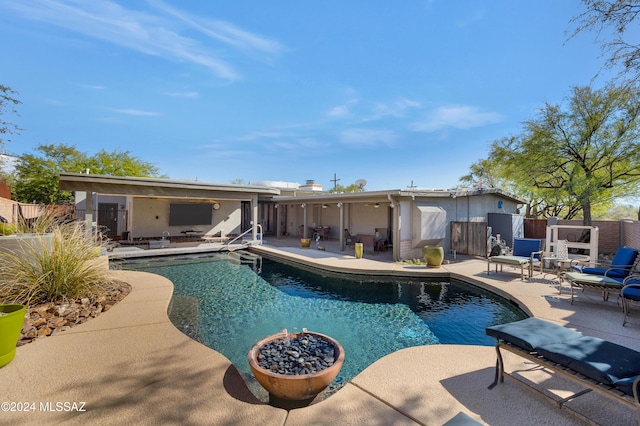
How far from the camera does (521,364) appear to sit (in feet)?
10.2

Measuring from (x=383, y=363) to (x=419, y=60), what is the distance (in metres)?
12.5

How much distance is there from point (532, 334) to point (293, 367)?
2.34m

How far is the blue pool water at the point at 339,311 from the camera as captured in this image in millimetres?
4496

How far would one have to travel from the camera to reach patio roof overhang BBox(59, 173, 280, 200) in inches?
367

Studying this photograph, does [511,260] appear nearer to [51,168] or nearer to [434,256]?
[434,256]

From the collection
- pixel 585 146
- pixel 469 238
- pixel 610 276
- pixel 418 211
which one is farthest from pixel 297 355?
pixel 585 146

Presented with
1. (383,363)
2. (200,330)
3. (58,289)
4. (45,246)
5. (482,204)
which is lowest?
(200,330)

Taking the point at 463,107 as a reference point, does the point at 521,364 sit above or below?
below

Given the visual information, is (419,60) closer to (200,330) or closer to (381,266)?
(381,266)

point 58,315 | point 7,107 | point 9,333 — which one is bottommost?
point 58,315

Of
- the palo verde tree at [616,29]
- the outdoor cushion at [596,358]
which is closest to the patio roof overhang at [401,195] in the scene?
the palo verde tree at [616,29]

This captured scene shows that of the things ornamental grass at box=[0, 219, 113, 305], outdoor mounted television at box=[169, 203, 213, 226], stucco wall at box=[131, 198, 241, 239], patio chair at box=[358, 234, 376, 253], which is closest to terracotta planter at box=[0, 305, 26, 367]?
ornamental grass at box=[0, 219, 113, 305]

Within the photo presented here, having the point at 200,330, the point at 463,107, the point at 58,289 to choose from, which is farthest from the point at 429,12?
the point at 58,289

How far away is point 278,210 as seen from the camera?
61.6 ft
